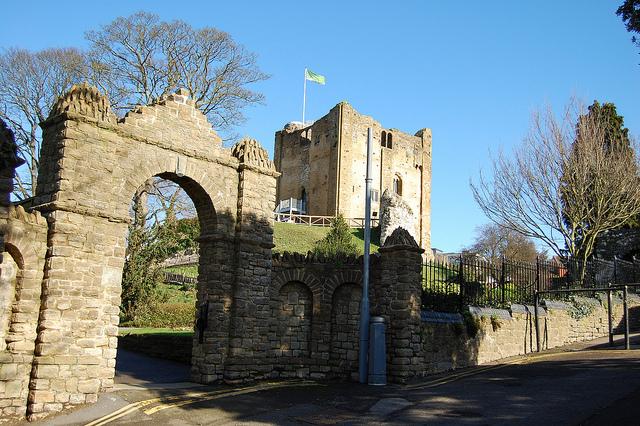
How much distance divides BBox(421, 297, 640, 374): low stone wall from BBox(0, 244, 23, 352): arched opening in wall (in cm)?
921

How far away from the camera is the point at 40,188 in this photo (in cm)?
1171

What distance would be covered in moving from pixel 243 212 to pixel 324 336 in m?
3.86

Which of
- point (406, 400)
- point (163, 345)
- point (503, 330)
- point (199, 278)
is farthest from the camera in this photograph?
point (163, 345)

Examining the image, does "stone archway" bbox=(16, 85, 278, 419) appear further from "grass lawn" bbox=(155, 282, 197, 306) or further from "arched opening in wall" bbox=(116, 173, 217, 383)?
"grass lawn" bbox=(155, 282, 197, 306)

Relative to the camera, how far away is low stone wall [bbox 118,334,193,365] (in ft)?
58.9

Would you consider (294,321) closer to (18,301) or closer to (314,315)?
(314,315)

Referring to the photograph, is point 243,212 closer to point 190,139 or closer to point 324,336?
point 190,139

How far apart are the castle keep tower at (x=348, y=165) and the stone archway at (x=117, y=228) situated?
1730 inches

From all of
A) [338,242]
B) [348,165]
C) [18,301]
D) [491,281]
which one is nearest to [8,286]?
[18,301]

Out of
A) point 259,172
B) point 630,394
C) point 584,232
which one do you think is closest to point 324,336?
point 259,172

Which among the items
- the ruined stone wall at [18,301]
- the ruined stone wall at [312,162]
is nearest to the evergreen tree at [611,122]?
the ruined stone wall at [18,301]

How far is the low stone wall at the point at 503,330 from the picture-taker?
1527 cm

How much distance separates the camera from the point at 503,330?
17766 mm

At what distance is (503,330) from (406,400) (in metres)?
7.16
